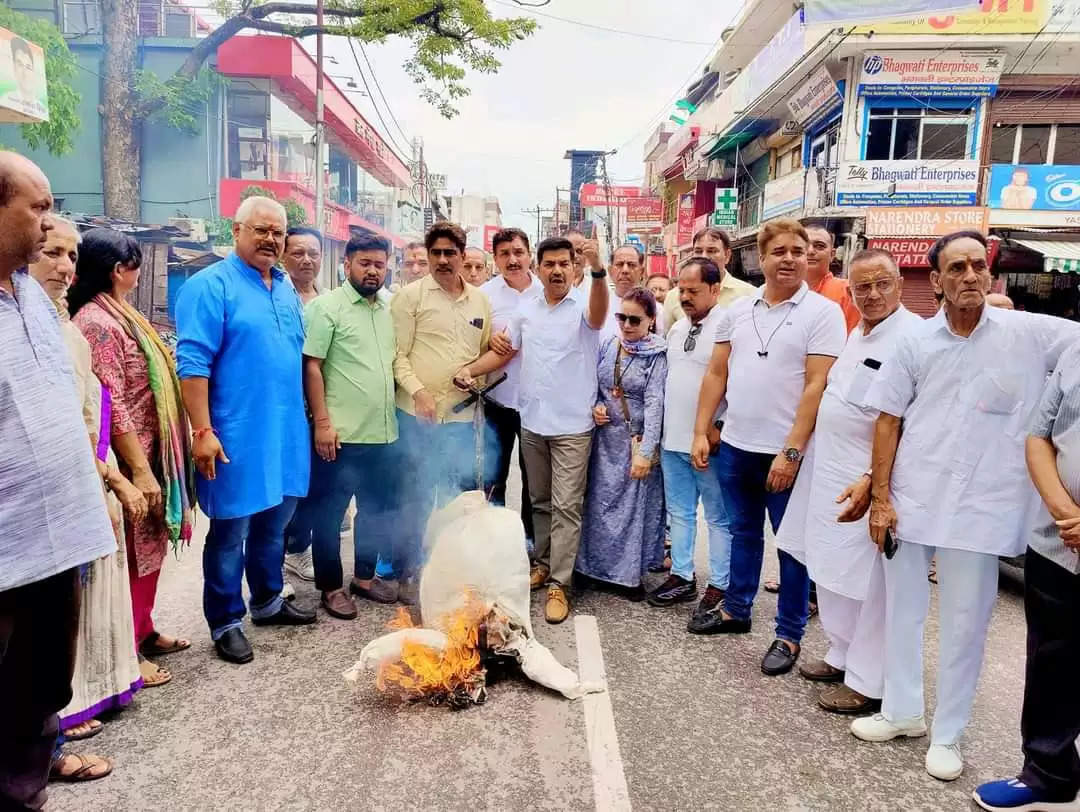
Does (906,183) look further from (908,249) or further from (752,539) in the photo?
(752,539)

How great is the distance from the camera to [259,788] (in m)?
2.60

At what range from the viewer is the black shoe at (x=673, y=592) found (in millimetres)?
4461

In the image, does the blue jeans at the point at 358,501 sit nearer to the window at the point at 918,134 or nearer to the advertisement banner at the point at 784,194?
the advertisement banner at the point at 784,194

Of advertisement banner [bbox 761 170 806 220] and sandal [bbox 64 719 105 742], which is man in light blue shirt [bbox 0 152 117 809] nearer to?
sandal [bbox 64 719 105 742]

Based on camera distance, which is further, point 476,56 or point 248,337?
point 476,56

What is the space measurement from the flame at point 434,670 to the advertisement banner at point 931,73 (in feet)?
56.0

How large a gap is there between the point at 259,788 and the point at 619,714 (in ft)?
4.77

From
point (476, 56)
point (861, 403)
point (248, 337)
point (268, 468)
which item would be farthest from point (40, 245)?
point (476, 56)

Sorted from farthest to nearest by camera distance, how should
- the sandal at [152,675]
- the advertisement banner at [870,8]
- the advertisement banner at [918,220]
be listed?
the advertisement banner at [918,220]
the advertisement banner at [870,8]
the sandal at [152,675]

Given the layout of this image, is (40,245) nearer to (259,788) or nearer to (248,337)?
(248,337)

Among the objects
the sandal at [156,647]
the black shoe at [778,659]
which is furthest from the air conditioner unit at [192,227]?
the black shoe at [778,659]

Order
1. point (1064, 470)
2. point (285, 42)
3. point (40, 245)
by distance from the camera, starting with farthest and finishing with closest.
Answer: point (285, 42) < point (1064, 470) < point (40, 245)

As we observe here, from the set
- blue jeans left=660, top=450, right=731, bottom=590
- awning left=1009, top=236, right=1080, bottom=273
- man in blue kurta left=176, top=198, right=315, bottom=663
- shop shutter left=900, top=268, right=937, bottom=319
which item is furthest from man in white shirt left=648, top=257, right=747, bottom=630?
shop shutter left=900, top=268, right=937, bottom=319

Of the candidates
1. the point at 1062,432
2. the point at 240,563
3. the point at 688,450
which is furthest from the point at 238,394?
the point at 1062,432
